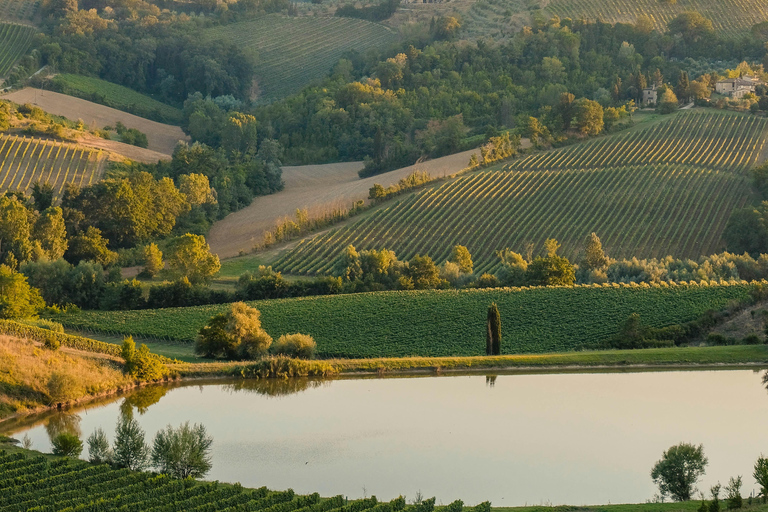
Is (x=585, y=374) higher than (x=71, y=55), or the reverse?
(x=71, y=55)

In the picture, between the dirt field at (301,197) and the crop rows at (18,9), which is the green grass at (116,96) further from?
Answer: the dirt field at (301,197)

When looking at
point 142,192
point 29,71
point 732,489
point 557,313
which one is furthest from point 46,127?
point 732,489

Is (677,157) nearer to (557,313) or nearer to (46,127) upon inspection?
(557,313)

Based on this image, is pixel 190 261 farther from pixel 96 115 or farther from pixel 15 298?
pixel 96 115

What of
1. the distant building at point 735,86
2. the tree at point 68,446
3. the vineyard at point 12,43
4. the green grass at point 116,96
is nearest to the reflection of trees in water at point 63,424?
the tree at point 68,446

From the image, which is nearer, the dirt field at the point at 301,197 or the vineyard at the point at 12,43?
the dirt field at the point at 301,197

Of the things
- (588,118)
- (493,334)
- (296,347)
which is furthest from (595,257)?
(588,118)
